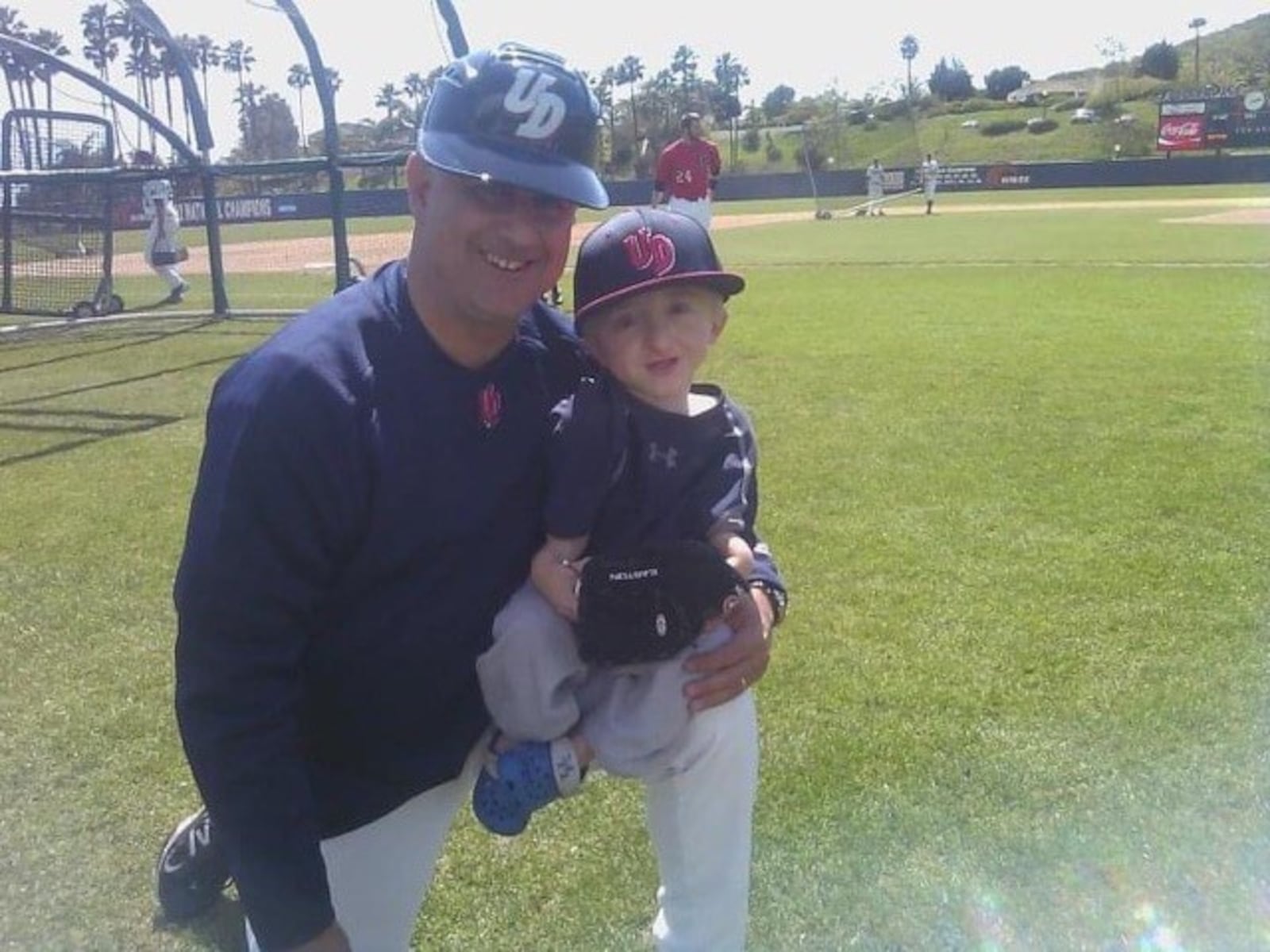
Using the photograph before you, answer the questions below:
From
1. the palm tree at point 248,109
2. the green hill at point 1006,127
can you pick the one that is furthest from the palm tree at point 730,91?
the palm tree at point 248,109

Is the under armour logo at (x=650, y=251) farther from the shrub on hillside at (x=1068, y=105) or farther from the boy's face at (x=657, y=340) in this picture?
the shrub on hillside at (x=1068, y=105)

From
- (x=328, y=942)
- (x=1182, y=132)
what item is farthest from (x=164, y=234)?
(x=1182, y=132)

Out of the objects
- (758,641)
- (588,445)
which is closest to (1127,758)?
(758,641)

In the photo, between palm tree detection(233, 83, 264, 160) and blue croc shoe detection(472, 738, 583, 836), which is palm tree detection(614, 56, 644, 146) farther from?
blue croc shoe detection(472, 738, 583, 836)

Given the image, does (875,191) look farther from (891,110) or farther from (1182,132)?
(891,110)

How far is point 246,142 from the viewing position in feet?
207

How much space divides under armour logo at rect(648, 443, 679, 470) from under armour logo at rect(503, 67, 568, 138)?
0.52 meters

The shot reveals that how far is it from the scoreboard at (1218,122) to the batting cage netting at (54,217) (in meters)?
41.4

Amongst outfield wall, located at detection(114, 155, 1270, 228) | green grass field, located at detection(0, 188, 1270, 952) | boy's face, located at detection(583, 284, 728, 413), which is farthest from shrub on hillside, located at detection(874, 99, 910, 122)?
boy's face, located at detection(583, 284, 728, 413)

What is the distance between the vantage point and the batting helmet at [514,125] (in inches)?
79.4

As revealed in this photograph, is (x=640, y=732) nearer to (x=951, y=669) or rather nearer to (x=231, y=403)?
(x=231, y=403)

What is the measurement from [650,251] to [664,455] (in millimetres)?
346

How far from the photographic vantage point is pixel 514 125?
6.64ft

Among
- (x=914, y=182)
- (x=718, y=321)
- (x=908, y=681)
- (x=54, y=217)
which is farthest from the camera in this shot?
(x=914, y=182)
